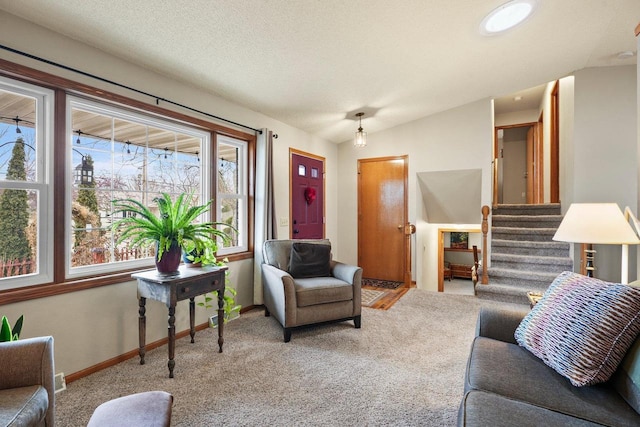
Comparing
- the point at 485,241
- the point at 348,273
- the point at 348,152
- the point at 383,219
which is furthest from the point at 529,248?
the point at 348,152

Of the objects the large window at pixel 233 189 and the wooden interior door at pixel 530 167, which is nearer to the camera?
the large window at pixel 233 189

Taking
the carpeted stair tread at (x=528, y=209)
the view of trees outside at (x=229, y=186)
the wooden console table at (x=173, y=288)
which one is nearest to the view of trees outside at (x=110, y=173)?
the wooden console table at (x=173, y=288)

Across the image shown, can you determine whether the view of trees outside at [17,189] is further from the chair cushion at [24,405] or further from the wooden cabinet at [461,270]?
the wooden cabinet at [461,270]

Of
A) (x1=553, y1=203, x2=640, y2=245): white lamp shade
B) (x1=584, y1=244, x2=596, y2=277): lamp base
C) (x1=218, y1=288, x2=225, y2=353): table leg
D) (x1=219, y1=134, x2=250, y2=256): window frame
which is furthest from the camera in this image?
(x1=219, y1=134, x2=250, y2=256): window frame

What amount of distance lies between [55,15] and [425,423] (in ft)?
10.3

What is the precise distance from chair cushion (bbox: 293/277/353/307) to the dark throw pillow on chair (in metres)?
0.15

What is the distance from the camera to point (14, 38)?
1848 mm

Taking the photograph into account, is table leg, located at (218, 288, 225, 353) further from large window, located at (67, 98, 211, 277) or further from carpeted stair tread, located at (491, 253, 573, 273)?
carpeted stair tread, located at (491, 253, 573, 273)

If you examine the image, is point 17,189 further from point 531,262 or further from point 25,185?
point 531,262

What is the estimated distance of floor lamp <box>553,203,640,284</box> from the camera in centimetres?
211

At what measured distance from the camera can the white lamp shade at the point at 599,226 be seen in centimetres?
211

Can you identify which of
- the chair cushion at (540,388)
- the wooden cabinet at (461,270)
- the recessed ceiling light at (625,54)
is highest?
the recessed ceiling light at (625,54)

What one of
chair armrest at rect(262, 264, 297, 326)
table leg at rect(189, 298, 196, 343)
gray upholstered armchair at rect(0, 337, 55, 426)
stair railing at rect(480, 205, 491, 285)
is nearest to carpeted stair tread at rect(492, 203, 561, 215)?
stair railing at rect(480, 205, 491, 285)

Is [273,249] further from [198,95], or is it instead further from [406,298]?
[406,298]
